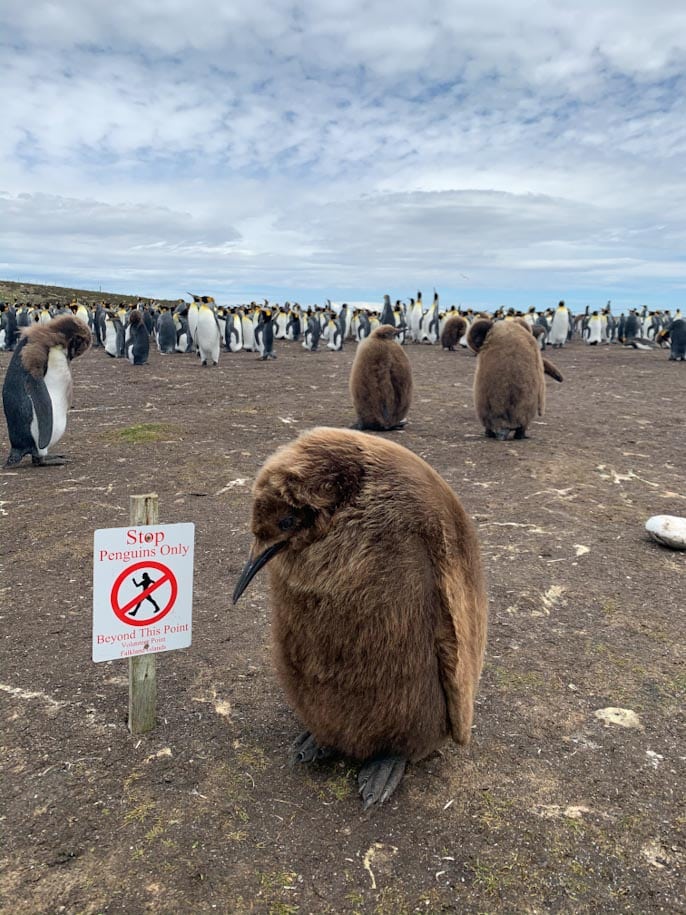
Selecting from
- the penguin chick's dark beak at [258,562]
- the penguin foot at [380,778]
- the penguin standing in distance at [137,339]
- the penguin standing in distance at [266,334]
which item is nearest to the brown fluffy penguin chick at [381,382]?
the penguin foot at [380,778]

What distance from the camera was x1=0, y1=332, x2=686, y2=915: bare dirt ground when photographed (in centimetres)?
182

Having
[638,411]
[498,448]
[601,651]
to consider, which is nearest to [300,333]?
[638,411]

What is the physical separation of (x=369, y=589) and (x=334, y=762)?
0.86 metres

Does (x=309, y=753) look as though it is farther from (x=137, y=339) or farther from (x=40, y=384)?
(x=137, y=339)

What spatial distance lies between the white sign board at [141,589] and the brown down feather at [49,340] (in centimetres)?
454

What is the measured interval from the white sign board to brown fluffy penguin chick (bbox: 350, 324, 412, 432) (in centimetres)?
602

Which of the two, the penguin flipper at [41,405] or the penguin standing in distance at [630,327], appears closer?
the penguin flipper at [41,405]

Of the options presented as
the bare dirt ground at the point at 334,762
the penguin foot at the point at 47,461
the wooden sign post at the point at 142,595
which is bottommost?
the bare dirt ground at the point at 334,762

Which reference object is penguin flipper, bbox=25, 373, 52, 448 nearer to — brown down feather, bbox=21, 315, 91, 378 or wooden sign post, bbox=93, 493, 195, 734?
brown down feather, bbox=21, 315, 91, 378

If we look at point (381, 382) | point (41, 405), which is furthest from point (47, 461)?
point (381, 382)

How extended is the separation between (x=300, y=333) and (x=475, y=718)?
88.3 ft

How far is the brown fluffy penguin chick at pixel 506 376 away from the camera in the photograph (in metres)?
7.45

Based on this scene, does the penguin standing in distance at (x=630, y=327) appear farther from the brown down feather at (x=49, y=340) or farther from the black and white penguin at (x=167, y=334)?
the brown down feather at (x=49, y=340)

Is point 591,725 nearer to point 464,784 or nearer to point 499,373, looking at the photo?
point 464,784
